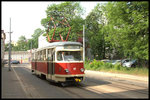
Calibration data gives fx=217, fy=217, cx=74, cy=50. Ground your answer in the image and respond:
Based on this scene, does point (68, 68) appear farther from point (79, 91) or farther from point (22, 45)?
point (22, 45)

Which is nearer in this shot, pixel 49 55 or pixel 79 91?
pixel 79 91

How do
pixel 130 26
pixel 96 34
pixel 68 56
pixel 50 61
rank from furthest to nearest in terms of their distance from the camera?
pixel 96 34
pixel 130 26
pixel 50 61
pixel 68 56

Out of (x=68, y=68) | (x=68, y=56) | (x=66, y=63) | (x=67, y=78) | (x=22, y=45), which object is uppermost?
(x=22, y=45)

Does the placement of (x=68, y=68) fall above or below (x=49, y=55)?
below

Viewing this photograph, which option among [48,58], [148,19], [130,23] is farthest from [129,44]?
[48,58]

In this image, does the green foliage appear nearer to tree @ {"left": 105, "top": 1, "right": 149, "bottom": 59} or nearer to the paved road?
tree @ {"left": 105, "top": 1, "right": 149, "bottom": 59}

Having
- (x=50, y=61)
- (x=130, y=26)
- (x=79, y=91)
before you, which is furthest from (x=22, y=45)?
(x=79, y=91)

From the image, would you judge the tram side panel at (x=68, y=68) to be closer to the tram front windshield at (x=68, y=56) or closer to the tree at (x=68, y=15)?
the tram front windshield at (x=68, y=56)

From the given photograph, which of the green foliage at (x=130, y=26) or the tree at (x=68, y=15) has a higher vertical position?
the tree at (x=68, y=15)

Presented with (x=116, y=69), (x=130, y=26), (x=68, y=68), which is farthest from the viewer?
(x=116, y=69)

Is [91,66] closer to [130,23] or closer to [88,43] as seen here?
[130,23]

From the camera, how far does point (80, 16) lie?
46.9 metres

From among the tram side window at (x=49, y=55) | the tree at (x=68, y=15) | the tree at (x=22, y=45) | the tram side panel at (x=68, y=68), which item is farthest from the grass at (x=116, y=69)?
the tree at (x=22, y=45)

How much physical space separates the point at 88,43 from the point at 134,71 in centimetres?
2979
